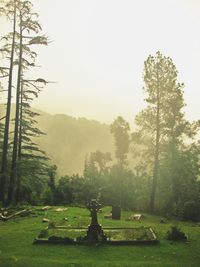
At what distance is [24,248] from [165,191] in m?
22.5

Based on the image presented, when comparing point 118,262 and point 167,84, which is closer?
point 118,262

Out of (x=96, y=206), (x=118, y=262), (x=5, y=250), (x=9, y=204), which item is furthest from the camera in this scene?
(x=9, y=204)

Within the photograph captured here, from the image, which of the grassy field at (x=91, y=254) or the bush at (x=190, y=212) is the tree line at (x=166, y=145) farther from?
the grassy field at (x=91, y=254)

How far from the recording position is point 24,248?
13.6 metres

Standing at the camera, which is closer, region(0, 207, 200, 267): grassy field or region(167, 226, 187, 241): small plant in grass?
region(0, 207, 200, 267): grassy field

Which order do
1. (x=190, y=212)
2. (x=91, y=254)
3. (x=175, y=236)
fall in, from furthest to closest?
(x=190, y=212)
(x=175, y=236)
(x=91, y=254)

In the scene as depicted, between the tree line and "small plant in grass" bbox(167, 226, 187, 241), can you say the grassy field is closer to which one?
"small plant in grass" bbox(167, 226, 187, 241)

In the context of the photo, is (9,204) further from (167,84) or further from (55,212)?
(167,84)

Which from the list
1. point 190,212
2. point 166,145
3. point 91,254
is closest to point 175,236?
point 91,254

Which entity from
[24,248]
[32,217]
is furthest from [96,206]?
[32,217]

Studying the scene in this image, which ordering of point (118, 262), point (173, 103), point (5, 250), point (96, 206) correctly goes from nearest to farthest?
point (118, 262) → point (5, 250) → point (96, 206) → point (173, 103)

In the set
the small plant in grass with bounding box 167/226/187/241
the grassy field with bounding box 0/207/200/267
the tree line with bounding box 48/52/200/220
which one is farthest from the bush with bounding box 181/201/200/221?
the small plant in grass with bounding box 167/226/187/241

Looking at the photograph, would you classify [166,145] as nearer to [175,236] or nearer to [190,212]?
[190,212]

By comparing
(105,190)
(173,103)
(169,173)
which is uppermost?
(173,103)
